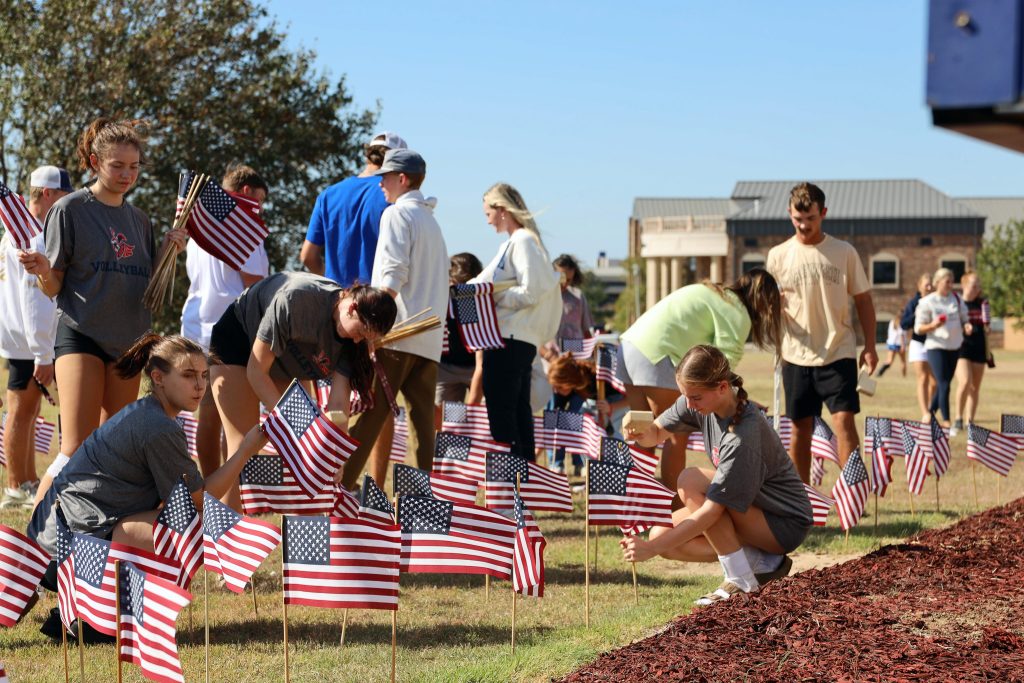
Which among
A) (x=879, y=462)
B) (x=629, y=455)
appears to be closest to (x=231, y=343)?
(x=629, y=455)

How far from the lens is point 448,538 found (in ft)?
16.3

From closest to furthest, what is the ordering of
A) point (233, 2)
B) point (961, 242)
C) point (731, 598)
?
point (731, 598) → point (233, 2) → point (961, 242)

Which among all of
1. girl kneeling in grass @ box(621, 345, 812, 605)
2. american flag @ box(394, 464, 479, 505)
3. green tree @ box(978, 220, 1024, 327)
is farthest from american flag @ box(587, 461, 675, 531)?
green tree @ box(978, 220, 1024, 327)

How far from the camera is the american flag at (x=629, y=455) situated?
21.9 feet

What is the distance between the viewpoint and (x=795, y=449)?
8461 millimetres

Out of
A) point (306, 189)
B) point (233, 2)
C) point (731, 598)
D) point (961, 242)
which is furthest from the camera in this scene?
point (961, 242)

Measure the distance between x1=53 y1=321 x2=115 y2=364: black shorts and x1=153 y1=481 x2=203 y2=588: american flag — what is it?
6.03ft

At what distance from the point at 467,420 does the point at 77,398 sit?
3.20m

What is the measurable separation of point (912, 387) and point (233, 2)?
14524mm

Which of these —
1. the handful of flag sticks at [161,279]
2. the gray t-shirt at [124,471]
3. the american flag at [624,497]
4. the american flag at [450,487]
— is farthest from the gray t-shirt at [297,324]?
the american flag at [624,497]

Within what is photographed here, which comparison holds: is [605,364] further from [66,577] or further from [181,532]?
[66,577]

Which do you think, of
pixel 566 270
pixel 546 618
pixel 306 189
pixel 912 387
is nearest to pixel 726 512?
pixel 546 618

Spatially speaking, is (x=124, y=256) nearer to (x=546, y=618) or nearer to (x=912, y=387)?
(x=546, y=618)

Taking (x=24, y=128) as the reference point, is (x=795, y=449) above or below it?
below
